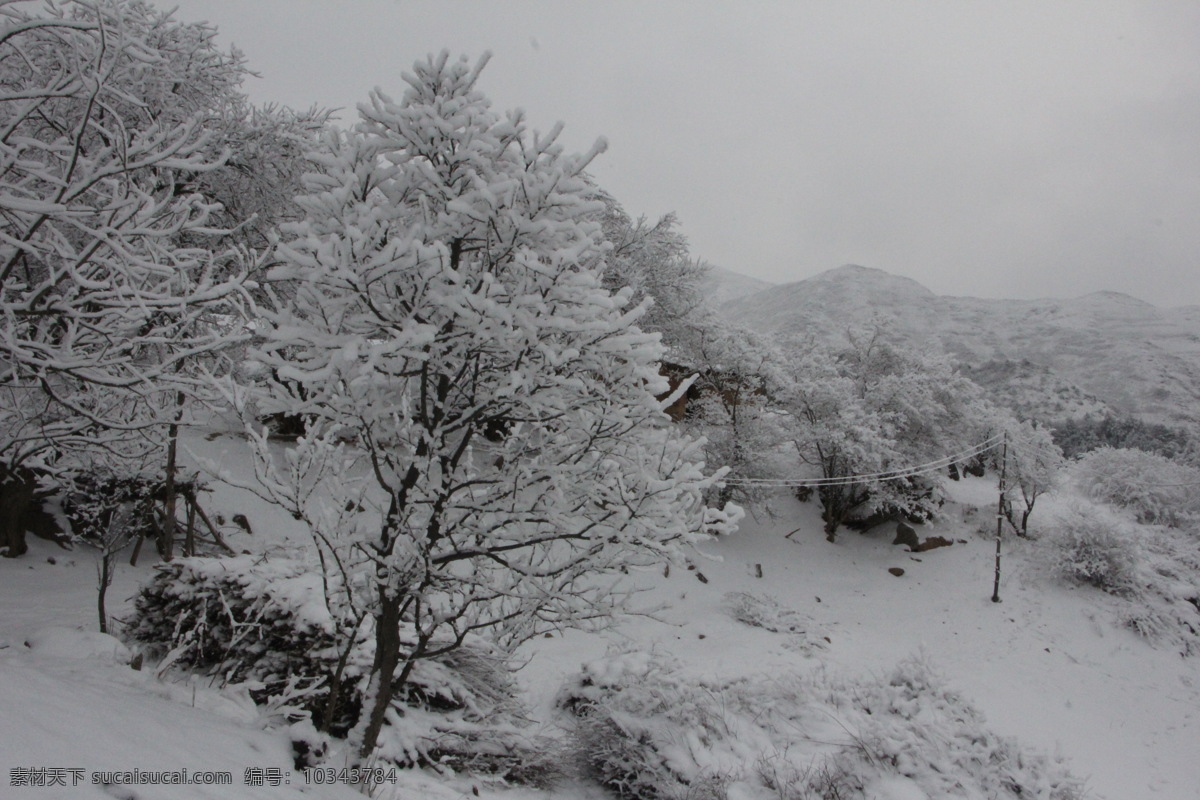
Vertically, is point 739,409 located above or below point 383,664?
above

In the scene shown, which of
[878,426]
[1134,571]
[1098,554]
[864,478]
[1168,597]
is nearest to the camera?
[1168,597]

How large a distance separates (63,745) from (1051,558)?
835 inches

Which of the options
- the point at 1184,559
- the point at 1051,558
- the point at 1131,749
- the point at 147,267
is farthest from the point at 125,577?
the point at 1184,559

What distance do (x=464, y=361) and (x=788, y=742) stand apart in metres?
6.04

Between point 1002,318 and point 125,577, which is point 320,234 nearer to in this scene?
point 125,577

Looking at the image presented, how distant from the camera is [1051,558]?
1683 cm

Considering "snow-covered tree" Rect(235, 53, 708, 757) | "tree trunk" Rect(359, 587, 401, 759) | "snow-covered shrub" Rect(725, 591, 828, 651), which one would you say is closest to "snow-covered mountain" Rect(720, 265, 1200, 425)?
"snow-covered shrub" Rect(725, 591, 828, 651)

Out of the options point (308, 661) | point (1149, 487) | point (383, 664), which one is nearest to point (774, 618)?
point (308, 661)

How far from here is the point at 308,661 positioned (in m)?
5.72

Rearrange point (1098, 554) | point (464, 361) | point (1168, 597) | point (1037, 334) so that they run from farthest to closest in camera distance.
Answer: point (1037, 334)
point (1098, 554)
point (1168, 597)
point (464, 361)

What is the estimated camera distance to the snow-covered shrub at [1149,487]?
2092 cm

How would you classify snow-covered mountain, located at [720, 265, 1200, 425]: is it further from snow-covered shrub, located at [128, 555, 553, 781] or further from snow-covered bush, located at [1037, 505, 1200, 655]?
snow-covered shrub, located at [128, 555, 553, 781]

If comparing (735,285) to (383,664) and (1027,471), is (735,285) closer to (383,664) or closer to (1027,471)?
(1027,471)

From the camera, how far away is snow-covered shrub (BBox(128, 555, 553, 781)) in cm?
560
